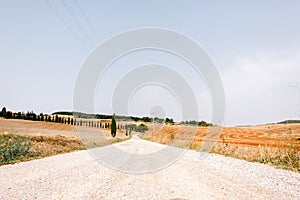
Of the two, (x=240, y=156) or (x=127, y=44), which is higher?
(x=127, y=44)

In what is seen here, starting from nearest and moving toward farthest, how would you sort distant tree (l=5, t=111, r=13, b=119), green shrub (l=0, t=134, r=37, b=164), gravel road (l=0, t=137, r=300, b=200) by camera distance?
1. gravel road (l=0, t=137, r=300, b=200)
2. green shrub (l=0, t=134, r=37, b=164)
3. distant tree (l=5, t=111, r=13, b=119)

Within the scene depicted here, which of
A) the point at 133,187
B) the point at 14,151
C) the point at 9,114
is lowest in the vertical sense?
the point at 133,187

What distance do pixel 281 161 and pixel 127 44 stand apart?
12784 millimetres

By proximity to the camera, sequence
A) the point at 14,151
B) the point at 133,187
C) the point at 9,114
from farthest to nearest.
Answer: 1. the point at 9,114
2. the point at 14,151
3. the point at 133,187

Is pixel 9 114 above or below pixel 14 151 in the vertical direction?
above

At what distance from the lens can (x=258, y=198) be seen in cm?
587

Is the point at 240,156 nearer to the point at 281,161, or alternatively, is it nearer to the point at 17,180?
the point at 281,161

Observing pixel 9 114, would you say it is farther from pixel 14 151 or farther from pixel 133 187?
pixel 133 187

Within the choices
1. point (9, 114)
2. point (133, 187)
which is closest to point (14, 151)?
point (133, 187)

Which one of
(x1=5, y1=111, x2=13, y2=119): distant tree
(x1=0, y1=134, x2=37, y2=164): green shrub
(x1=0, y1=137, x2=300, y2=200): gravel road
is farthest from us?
(x1=5, y1=111, x2=13, y2=119): distant tree

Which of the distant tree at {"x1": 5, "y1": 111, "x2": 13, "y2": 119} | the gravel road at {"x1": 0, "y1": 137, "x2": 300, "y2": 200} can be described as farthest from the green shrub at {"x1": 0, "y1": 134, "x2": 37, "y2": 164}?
the distant tree at {"x1": 5, "y1": 111, "x2": 13, "y2": 119}

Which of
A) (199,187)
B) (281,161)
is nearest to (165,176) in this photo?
(199,187)

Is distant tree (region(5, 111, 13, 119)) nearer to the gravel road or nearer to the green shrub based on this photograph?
the green shrub

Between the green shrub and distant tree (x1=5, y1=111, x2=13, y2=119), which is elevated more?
distant tree (x1=5, y1=111, x2=13, y2=119)
